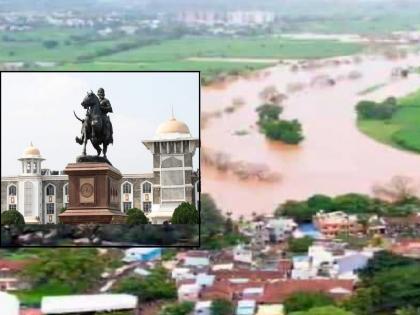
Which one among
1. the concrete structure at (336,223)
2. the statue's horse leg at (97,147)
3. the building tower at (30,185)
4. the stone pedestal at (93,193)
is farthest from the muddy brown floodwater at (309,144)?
the building tower at (30,185)

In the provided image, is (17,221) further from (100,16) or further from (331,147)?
(331,147)

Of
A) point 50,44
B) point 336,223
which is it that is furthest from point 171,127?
point 336,223

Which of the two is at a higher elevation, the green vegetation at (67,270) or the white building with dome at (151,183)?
the white building with dome at (151,183)

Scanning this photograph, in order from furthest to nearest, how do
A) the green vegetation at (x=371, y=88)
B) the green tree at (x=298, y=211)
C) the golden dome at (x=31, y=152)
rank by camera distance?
the green vegetation at (x=371, y=88)
the green tree at (x=298, y=211)
the golden dome at (x=31, y=152)

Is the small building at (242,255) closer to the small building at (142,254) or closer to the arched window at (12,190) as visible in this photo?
the small building at (142,254)

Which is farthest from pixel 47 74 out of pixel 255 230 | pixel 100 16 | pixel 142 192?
pixel 255 230

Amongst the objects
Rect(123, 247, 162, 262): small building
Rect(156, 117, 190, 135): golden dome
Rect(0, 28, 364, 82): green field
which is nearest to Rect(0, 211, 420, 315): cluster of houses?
Rect(123, 247, 162, 262): small building

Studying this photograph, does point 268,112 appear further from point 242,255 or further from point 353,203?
point 242,255

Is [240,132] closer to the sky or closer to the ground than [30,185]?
closer to the sky
